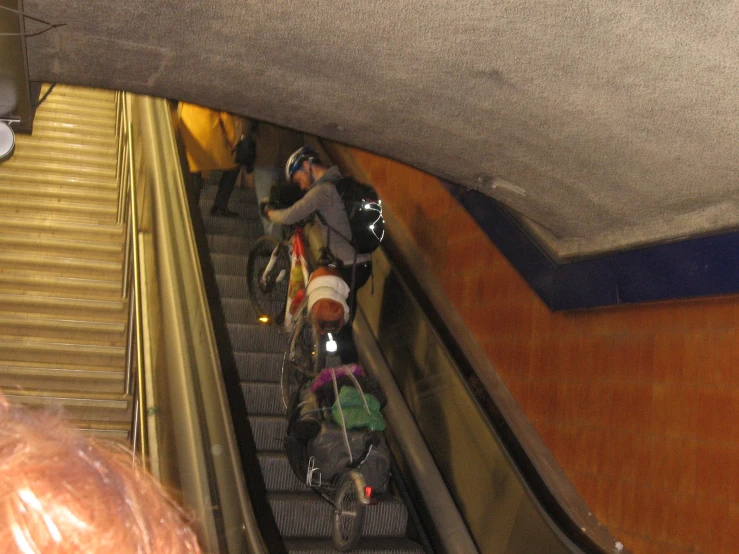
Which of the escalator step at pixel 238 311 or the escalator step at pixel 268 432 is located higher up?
the escalator step at pixel 238 311

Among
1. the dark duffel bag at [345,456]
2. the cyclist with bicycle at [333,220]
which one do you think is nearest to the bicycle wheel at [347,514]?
the dark duffel bag at [345,456]

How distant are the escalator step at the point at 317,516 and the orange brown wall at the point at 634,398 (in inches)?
37.7

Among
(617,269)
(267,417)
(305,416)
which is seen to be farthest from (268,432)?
(617,269)

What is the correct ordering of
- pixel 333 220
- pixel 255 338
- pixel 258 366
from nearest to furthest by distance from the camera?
pixel 333 220, pixel 258 366, pixel 255 338

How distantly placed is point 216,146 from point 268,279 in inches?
77.2

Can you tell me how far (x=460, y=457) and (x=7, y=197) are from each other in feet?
14.2

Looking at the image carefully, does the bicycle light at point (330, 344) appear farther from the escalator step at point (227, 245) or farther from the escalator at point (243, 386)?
the escalator step at point (227, 245)

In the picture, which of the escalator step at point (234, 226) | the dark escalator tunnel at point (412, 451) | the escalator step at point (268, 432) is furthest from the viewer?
the escalator step at point (234, 226)

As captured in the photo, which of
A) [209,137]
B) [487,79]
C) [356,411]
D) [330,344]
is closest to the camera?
[487,79]

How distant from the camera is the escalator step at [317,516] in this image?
4.41 metres

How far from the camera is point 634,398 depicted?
3820mm

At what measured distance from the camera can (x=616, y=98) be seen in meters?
2.44

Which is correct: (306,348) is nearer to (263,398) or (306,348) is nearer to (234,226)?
(263,398)

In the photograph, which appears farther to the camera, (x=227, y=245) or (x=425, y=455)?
(x=227, y=245)
